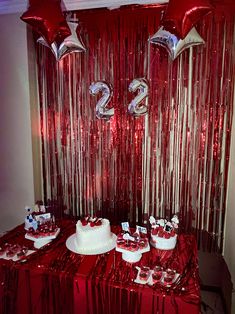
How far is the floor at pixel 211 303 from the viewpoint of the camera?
8.18ft

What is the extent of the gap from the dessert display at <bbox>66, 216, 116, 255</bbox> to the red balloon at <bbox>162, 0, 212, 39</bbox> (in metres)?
1.49

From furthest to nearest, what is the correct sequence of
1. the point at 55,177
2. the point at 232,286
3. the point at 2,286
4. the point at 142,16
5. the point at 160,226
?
the point at 55,177 → the point at 142,16 → the point at 232,286 → the point at 160,226 → the point at 2,286

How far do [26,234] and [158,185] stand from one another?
1268mm

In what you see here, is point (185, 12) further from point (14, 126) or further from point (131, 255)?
point (14, 126)

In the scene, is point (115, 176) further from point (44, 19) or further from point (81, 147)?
point (44, 19)

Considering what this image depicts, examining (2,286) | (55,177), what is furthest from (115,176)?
(2,286)

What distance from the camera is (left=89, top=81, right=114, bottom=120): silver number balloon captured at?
2.62m

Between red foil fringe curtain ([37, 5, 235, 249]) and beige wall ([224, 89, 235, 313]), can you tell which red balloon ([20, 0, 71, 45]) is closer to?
red foil fringe curtain ([37, 5, 235, 249])

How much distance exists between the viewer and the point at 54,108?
9.29ft

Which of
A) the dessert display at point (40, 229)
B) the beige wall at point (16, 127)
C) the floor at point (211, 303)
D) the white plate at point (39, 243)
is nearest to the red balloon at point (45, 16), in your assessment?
the beige wall at point (16, 127)

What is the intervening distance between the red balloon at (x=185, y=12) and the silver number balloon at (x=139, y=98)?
70 cm

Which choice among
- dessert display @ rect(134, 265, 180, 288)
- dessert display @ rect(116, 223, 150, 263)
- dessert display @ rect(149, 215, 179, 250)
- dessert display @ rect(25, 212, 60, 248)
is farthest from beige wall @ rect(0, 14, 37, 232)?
dessert display @ rect(134, 265, 180, 288)

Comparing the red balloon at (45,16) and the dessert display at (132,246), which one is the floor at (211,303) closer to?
the dessert display at (132,246)

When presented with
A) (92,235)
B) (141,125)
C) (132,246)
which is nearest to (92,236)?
(92,235)
